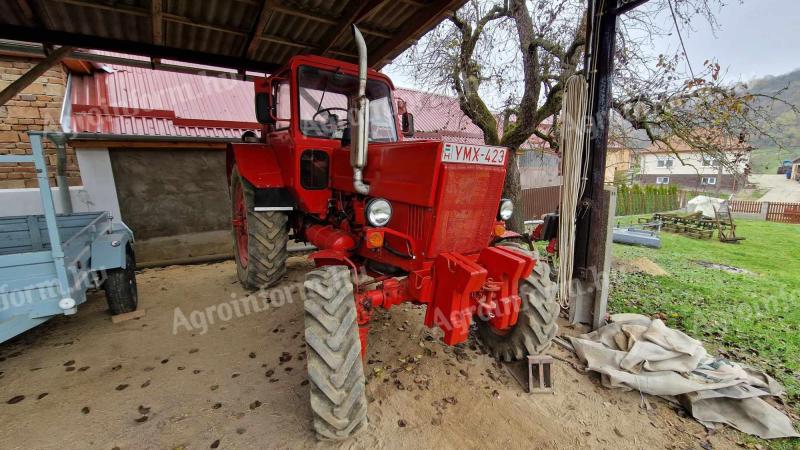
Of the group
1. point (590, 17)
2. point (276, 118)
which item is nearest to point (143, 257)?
point (276, 118)

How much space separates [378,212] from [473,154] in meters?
0.74

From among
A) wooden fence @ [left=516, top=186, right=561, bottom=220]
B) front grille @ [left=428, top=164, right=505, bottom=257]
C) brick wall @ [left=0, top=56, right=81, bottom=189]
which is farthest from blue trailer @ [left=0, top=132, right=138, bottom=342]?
wooden fence @ [left=516, top=186, right=561, bottom=220]

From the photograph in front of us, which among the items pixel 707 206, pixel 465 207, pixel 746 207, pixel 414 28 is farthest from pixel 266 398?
pixel 746 207

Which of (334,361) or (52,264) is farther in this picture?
(52,264)

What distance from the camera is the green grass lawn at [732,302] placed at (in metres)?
3.00

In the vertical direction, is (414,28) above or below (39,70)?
above

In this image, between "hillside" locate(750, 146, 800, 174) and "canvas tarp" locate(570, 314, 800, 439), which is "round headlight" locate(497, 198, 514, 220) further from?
"hillside" locate(750, 146, 800, 174)

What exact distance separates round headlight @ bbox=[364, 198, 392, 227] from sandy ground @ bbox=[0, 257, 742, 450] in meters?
1.21

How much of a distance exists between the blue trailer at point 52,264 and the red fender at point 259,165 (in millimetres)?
→ 1410

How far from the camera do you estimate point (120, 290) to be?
3.55m

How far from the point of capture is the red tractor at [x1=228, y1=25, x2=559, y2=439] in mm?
1970

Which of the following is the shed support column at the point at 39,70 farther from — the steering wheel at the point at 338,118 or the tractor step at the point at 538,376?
the tractor step at the point at 538,376

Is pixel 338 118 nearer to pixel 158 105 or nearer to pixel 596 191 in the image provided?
pixel 596 191

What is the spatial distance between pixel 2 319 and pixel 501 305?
3405 millimetres
